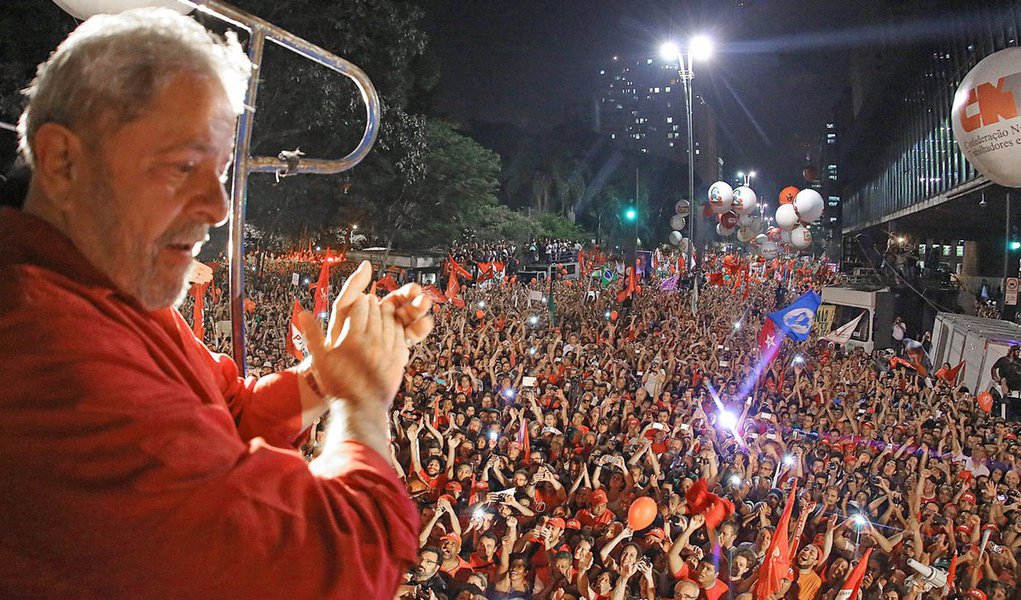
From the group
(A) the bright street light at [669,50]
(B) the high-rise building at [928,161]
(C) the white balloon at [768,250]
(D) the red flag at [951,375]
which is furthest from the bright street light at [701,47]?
(C) the white balloon at [768,250]

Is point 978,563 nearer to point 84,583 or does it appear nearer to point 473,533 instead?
point 473,533

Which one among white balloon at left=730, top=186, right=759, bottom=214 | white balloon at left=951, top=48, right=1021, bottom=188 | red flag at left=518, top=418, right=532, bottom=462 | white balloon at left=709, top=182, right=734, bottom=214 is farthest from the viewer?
white balloon at left=730, top=186, right=759, bottom=214

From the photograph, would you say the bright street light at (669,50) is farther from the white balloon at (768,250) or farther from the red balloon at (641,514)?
the white balloon at (768,250)

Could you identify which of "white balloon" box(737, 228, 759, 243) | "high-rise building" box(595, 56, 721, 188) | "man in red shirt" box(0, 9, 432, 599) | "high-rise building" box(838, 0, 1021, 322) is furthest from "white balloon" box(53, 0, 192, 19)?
"high-rise building" box(595, 56, 721, 188)

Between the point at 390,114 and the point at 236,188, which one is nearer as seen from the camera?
the point at 236,188

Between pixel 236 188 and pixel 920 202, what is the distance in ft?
84.4

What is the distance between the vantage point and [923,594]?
5.42 metres

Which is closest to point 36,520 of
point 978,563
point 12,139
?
point 978,563

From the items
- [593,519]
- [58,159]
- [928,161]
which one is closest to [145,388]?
[58,159]

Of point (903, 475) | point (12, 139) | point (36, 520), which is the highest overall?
point (12, 139)

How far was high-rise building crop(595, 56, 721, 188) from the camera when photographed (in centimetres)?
14362

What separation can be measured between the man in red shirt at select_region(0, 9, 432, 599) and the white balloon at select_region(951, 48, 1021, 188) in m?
9.35

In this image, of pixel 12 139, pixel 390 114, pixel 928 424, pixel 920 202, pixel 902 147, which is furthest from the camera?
pixel 902 147

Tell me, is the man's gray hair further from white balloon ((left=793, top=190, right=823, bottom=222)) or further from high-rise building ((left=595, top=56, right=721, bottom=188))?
high-rise building ((left=595, top=56, right=721, bottom=188))
